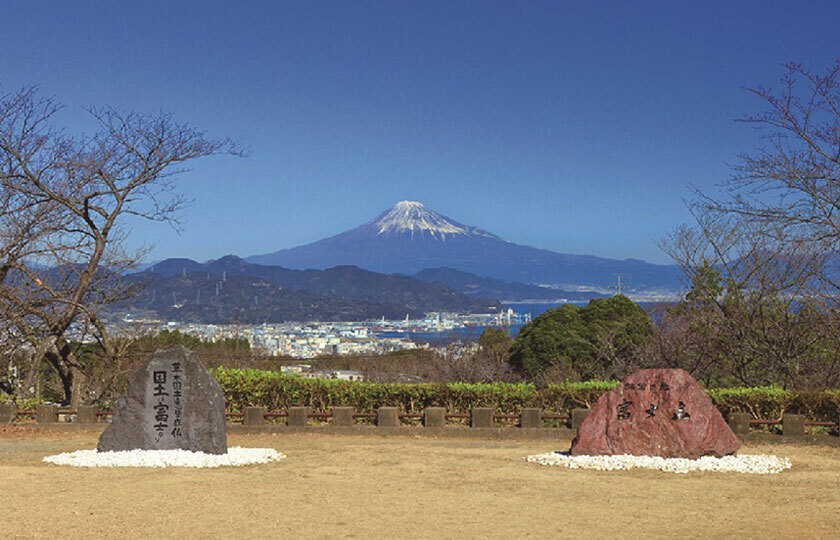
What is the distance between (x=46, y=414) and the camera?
692 inches

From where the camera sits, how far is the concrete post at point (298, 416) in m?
17.2

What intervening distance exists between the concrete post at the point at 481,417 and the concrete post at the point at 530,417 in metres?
0.61

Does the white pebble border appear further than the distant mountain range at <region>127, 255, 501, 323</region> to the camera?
No

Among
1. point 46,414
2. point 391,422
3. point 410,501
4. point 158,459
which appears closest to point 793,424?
point 391,422

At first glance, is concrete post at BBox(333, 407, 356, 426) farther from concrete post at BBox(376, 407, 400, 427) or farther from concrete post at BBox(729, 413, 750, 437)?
concrete post at BBox(729, 413, 750, 437)

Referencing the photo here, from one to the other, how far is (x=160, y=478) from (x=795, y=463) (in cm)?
933

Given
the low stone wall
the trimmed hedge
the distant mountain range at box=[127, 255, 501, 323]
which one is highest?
the distant mountain range at box=[127, 255, 501, 323]

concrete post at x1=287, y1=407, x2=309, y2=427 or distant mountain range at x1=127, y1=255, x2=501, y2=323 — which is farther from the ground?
distant mountain range at x1=127, y1=255, x2=501, y2=323

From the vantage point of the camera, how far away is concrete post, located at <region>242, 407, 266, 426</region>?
56.1ft

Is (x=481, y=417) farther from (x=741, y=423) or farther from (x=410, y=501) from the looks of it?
(x=410, y=501)

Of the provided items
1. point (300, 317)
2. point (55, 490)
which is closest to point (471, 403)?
point (55, 490)

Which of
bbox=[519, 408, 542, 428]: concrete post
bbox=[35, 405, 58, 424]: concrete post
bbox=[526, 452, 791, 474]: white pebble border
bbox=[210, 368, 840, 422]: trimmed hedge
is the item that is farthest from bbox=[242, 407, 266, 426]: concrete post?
bbox=[526, 452, 791, 474]: white pebble border

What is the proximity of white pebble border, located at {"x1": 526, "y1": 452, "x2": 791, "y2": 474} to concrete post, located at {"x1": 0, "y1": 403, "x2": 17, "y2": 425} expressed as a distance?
11.6m

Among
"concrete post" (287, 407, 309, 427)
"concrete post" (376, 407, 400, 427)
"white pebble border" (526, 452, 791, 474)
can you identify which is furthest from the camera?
"concrete post" (287, 407, 309, 427)
